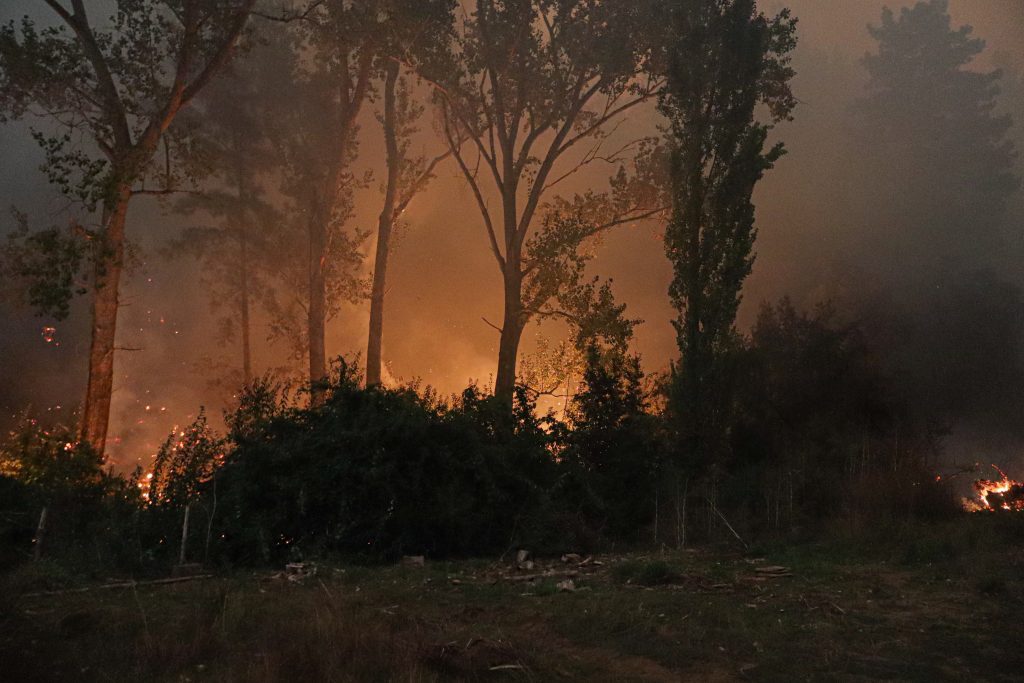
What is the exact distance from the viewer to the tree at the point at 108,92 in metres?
16.5

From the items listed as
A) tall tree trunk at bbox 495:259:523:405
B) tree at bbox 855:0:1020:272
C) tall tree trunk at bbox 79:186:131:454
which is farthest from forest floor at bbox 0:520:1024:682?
tree at bbox 855:0:1020:272

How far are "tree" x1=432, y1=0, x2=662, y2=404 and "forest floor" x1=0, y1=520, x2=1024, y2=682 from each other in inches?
498

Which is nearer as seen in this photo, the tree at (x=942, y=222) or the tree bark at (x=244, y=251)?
the tree at (x=942, y=222)

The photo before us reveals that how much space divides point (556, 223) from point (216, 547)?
14.0m

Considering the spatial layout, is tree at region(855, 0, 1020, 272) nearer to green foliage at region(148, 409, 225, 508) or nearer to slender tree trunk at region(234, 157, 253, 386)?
slender tree trunk at region(234, 157, 253, 386)

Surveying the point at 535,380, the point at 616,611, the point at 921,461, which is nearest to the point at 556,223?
the point at 535,380

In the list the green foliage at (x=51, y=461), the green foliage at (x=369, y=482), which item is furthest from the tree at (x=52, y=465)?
the green foliage at (x=369, y=482)

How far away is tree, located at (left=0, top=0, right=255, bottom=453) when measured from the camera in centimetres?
1648

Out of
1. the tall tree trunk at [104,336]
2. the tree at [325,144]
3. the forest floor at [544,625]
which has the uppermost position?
the tree at [325,144]

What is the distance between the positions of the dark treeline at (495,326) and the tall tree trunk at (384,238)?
0.31 feet

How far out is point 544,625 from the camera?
7414 millimetres

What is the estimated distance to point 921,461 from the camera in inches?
575

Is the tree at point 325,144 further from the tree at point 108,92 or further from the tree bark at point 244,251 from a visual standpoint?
the tree at point 108,92

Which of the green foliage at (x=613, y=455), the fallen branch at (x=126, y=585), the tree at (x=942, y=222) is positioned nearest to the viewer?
the fallen branch at (x=126, y=585)
